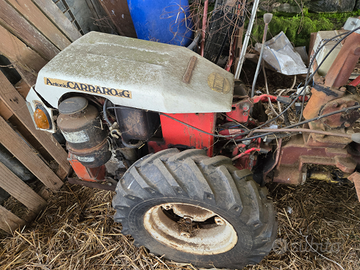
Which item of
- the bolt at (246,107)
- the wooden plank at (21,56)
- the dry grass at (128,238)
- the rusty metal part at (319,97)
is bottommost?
the dry grass at (128,238)

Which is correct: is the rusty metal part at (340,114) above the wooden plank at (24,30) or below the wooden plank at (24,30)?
below

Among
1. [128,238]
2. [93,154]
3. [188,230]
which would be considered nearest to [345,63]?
[188,230]

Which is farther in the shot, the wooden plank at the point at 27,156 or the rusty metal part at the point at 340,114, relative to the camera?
the wooden plank at the point at 27,156

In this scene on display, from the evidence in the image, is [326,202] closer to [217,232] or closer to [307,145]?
[307,145]

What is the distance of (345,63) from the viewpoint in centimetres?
139

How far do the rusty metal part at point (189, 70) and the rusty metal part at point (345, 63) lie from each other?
83cm

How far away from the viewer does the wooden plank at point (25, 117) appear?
2.10 meters

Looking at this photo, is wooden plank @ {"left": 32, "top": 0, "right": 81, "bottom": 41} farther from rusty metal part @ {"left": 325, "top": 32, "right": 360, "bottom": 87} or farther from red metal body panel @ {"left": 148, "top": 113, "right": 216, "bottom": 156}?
rusty metal part @ {"left": 325, "top": 32, "right": 360, "bottom": 87}

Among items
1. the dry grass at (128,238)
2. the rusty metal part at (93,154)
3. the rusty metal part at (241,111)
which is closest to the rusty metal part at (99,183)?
the dry grass at (128,238)

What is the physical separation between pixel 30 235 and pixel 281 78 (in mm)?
3589

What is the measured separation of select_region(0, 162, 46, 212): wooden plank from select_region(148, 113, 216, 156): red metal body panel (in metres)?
1.36

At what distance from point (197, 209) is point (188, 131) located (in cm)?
64

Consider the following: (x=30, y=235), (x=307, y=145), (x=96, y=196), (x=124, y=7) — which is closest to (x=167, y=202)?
(x=307, y=145)

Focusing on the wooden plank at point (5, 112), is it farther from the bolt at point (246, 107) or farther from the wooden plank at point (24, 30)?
the bolt at point (246, 107)
